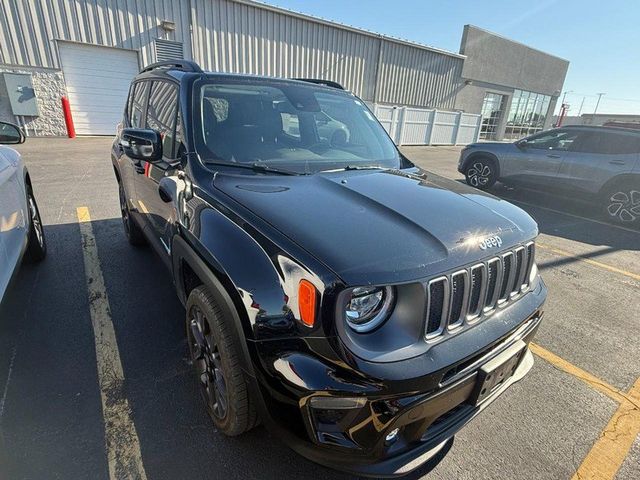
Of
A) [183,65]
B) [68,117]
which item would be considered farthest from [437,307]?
[68,117]

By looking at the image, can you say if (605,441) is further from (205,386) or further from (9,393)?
(9,393)

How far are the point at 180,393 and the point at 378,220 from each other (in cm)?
167

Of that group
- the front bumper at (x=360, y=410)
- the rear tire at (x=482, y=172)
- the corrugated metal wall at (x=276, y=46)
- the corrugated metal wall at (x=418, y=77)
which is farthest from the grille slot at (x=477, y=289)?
the corrugated metal wall at (x=418, y=77)

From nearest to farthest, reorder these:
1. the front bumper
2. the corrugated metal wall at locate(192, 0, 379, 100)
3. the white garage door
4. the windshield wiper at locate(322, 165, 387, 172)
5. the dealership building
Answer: the front bumper < the windshield wiper at locate(322, 165, 387, 172) < the dealership building < the white garage door < the corrugated metal wall at locate(192, 0, 379, 100)

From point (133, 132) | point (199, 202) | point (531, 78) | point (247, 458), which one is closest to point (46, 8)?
point (133, 132)

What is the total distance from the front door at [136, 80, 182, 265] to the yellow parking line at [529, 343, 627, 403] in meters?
2.99

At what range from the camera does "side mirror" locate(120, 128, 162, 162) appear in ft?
7.62

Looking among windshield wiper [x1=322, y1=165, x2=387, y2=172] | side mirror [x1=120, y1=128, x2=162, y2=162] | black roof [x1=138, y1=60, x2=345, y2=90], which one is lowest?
windshield wiper [x1=322, y1=165, x2=387, y2=172]

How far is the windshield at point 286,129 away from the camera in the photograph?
7.68 ft

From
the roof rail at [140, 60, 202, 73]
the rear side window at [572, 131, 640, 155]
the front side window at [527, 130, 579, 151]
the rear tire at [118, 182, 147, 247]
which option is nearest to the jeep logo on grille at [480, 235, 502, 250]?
the roof rail at [140, 60, 202, 73]

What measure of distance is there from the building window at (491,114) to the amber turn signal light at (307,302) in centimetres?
2900

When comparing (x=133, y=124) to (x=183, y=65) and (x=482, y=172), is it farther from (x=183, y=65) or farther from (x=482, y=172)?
(x=482, y=172)

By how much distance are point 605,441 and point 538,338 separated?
1.03 m

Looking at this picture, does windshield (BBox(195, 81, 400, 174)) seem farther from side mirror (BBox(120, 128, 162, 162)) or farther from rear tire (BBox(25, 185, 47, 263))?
rear tire (BBox(25, 185, 47, 263))
